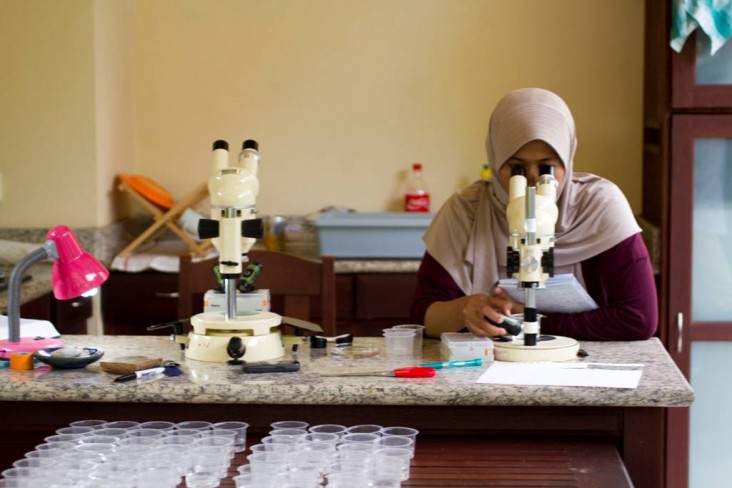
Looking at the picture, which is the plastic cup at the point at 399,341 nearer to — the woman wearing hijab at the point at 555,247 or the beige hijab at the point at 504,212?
the woman wearing hijab at the point at 555,247

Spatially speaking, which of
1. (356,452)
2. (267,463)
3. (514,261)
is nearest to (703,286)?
(514,261)

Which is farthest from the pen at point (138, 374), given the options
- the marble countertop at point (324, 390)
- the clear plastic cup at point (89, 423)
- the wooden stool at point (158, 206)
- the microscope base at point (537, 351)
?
the wooden stool at point (158, 206)

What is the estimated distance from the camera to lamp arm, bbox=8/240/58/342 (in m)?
2.24

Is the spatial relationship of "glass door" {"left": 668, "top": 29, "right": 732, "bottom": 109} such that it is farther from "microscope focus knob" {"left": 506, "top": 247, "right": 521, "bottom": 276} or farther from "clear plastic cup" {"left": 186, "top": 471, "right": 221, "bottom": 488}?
"clear plastic cup" {"left": 186, "top": 471, "right": 221, "bottom": 488}

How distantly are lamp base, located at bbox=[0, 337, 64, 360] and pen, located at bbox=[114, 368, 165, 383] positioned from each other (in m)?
0.29

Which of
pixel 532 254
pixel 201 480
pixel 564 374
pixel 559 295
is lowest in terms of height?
pixel 201 480

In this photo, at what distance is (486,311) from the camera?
2402 mm

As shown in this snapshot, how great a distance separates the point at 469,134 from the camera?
178 inches

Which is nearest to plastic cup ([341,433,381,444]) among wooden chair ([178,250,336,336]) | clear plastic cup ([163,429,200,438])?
clear plastic cup ([163,429,200,438])

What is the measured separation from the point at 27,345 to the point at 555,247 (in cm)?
123

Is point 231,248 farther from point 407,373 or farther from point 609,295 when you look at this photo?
point 609,295

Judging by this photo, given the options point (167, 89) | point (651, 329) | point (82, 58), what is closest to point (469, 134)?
point (167, 89)

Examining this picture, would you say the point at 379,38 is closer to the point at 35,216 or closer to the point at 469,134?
the point at 469,134

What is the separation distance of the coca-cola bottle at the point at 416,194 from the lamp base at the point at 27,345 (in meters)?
2.23
